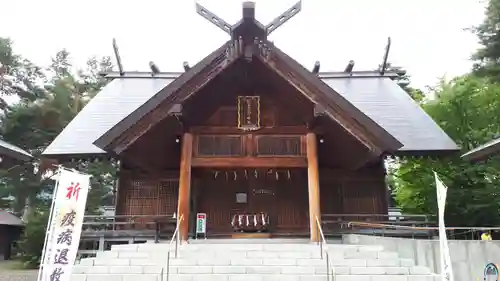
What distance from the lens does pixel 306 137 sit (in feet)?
35.9

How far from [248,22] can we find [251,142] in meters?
3.21

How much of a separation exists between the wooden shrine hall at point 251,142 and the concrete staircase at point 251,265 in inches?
71.4

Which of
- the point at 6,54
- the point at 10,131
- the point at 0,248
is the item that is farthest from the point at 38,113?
the point at 0,248

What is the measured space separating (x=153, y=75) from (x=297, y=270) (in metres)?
14.2

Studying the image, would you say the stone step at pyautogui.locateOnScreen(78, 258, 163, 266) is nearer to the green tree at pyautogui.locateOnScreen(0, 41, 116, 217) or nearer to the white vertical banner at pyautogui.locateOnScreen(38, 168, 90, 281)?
the white vertical banner at pyautogui.locateOnScreen(38, 168, 90, 281)

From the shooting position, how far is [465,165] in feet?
43.2

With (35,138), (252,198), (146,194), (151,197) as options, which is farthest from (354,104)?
(35,138)

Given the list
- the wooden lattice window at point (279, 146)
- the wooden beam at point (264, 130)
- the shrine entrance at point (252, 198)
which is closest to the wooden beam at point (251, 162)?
the wooden lattice window at point (279, 146)

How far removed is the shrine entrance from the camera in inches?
514

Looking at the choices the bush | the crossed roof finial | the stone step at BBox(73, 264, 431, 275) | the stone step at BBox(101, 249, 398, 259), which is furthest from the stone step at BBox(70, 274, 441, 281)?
the bush

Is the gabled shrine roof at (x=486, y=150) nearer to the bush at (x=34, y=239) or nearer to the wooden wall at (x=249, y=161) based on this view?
the wooden wall at (x=249, y=161)

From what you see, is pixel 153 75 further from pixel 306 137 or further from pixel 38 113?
pixel 38 113

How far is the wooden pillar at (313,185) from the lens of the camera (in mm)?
9836

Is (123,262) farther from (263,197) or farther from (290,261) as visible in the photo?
(263,197)
